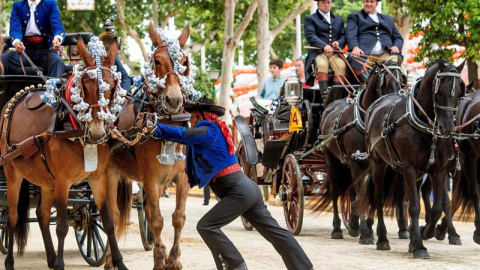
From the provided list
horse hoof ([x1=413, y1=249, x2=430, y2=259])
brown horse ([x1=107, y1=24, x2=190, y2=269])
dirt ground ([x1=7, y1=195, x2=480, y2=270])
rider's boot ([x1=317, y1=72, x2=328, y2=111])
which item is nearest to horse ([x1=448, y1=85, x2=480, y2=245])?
dirt ground ([x1=7, y1=195, x2=480, y2=270])

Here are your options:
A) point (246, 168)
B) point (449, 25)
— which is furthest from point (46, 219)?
point (449, 25)

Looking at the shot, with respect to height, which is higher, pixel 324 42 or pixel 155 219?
pixel 324 42

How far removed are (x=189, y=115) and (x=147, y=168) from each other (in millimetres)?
839

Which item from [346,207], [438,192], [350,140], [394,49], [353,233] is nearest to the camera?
[438,192]

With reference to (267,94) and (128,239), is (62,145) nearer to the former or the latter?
(128,239)

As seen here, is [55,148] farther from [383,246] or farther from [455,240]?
[455,240]

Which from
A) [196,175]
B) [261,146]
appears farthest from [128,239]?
[196,175]

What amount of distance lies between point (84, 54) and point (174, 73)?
0.91m

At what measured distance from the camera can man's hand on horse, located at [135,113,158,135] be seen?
871 centimetres

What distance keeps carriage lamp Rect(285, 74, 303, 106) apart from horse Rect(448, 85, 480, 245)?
2.52m

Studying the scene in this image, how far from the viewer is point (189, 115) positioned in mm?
9805

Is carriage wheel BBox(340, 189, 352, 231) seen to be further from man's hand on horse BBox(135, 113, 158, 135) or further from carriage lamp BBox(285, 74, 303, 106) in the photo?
man's hand on horse BBox(135, 113, 158, 135)

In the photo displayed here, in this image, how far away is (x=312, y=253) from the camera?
1226 centimetres

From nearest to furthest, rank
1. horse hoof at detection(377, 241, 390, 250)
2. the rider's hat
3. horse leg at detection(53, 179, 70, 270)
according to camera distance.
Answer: the rider's hat < horse leg at detection(53, 179, 70, 270) < horse hoof at detection(377, 241, 390, 250)
